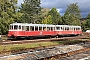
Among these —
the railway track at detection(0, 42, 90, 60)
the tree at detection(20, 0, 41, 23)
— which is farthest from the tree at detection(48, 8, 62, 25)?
the railway track at detection(0, 42, 90, 60)

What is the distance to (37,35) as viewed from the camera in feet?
119

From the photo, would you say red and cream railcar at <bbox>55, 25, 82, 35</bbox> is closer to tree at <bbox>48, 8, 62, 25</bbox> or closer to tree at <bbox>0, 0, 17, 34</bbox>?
tree at <bbox>0, 0, 17, 34</bbox>

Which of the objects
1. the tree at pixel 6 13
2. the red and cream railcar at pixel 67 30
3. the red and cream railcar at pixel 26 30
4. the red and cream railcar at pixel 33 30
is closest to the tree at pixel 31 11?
the tree at pixel 6 13

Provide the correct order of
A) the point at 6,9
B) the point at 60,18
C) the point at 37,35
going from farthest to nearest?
1. the point at 60,18
2. the point at 6,9
3. the point at 37,35

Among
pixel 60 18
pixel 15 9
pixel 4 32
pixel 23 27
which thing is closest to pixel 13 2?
pixel 15 9

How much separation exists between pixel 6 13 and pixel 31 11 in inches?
1232

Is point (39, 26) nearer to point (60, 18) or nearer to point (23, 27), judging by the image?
point (23, 27)

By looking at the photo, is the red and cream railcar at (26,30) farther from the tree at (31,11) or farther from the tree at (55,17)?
the tree at (55,17)

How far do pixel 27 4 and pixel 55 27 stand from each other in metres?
40.0

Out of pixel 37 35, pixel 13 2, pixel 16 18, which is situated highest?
pixel 13 2

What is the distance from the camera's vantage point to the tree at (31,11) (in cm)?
7494

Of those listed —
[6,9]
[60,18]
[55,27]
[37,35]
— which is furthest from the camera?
[60,18]

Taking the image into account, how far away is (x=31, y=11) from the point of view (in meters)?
77.2

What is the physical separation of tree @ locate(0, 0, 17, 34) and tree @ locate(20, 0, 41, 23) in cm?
2483
